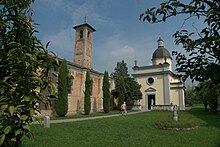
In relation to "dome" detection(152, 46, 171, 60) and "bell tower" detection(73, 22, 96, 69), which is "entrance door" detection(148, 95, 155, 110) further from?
"bell tower" detection(73, 22, 96, 69)

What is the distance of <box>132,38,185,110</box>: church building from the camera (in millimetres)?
34188

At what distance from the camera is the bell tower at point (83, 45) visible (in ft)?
125

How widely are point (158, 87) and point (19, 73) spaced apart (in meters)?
35.2

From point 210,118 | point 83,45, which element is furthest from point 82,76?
point 210,118

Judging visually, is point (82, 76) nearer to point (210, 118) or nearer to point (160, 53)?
point (210, 118)

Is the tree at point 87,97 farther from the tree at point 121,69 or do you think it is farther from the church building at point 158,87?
the tree at point 121,69

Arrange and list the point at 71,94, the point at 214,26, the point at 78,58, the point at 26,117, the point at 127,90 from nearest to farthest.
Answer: the point at 214,26 < the point at 26,117 < the point at 71,94 < the point at 127,90 < the point at 78,58

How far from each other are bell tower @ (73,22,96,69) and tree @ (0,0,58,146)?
1374 inches

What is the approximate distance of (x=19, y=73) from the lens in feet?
8.48

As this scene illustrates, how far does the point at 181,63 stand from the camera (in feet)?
6.97

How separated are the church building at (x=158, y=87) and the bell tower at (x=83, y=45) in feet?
34.8

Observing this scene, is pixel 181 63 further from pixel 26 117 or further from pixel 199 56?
pixel 26 117

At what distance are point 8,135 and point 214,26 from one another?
2.80 meters

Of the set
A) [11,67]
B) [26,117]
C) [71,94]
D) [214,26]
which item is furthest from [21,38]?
[71,94]
